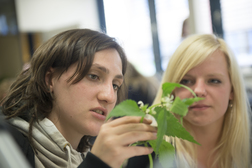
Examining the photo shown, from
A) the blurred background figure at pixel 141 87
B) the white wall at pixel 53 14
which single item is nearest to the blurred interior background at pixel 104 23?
the white wall at pixel 53 14

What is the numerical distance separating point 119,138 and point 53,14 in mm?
4787

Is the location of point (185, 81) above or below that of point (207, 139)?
above

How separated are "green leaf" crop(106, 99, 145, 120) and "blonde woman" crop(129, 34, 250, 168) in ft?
1.20

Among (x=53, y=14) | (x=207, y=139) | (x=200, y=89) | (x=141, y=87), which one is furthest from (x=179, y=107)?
(x=53, y=14)

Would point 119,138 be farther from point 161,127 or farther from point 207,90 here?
point 207,90

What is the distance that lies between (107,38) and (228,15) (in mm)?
2918

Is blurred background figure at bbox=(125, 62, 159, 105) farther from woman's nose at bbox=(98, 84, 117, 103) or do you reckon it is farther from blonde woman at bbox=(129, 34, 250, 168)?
woman's nose at bbox=(98, 84, 117, 103)

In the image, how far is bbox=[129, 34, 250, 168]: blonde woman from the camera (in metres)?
1.00

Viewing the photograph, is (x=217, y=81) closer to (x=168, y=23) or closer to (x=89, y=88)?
(x=89, y=88)

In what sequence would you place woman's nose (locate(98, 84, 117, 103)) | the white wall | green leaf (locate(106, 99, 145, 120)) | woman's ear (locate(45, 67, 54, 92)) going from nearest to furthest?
1. green leaf (locate(106, 99, 145, 120))
2. woman's nose (locate(98, 84, 117, 103))
3. woman's ear (locate(45, 67, 54, 92))
4. the white wall

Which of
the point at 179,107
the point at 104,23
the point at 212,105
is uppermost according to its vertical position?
the point at 104,23

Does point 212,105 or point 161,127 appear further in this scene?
point 212,105

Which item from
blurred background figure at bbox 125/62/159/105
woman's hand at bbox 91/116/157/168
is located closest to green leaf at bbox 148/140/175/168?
woman's hand at bbox 91/116/157/168

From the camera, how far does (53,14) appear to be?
5000 mm
